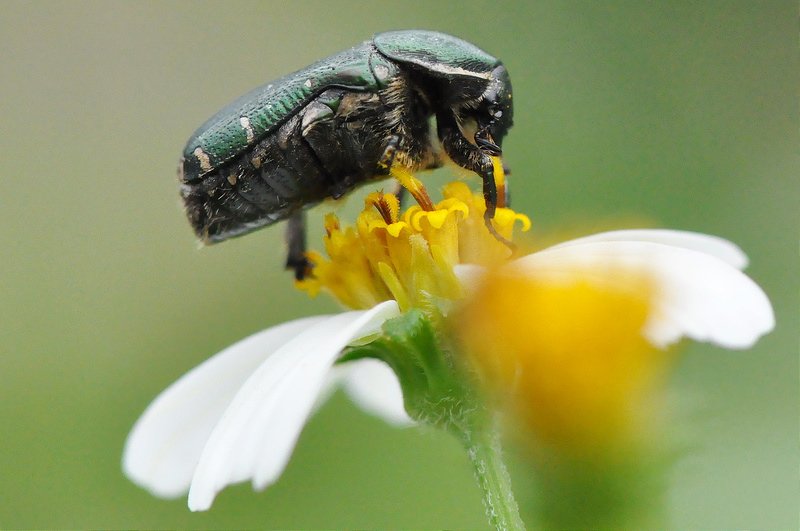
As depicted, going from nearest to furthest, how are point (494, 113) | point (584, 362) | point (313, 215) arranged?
point (584, 362), point (494, 113), point (313, 215)

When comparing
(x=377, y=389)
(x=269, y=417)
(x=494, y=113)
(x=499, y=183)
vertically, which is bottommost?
(x=377, y=389)

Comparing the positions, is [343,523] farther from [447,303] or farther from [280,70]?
[280,70]

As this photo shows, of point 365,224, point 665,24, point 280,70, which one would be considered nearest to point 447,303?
point 365,224

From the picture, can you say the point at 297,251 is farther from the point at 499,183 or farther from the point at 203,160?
the point at 499,183

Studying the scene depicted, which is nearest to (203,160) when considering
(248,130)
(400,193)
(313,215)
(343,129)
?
(248,130)

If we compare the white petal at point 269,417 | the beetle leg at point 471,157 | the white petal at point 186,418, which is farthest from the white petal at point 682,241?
the white petal at point 186,418

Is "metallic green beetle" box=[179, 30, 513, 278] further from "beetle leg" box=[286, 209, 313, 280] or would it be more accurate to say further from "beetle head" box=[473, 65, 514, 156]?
"beetle leg" box=[286, 209, 313, 280]
